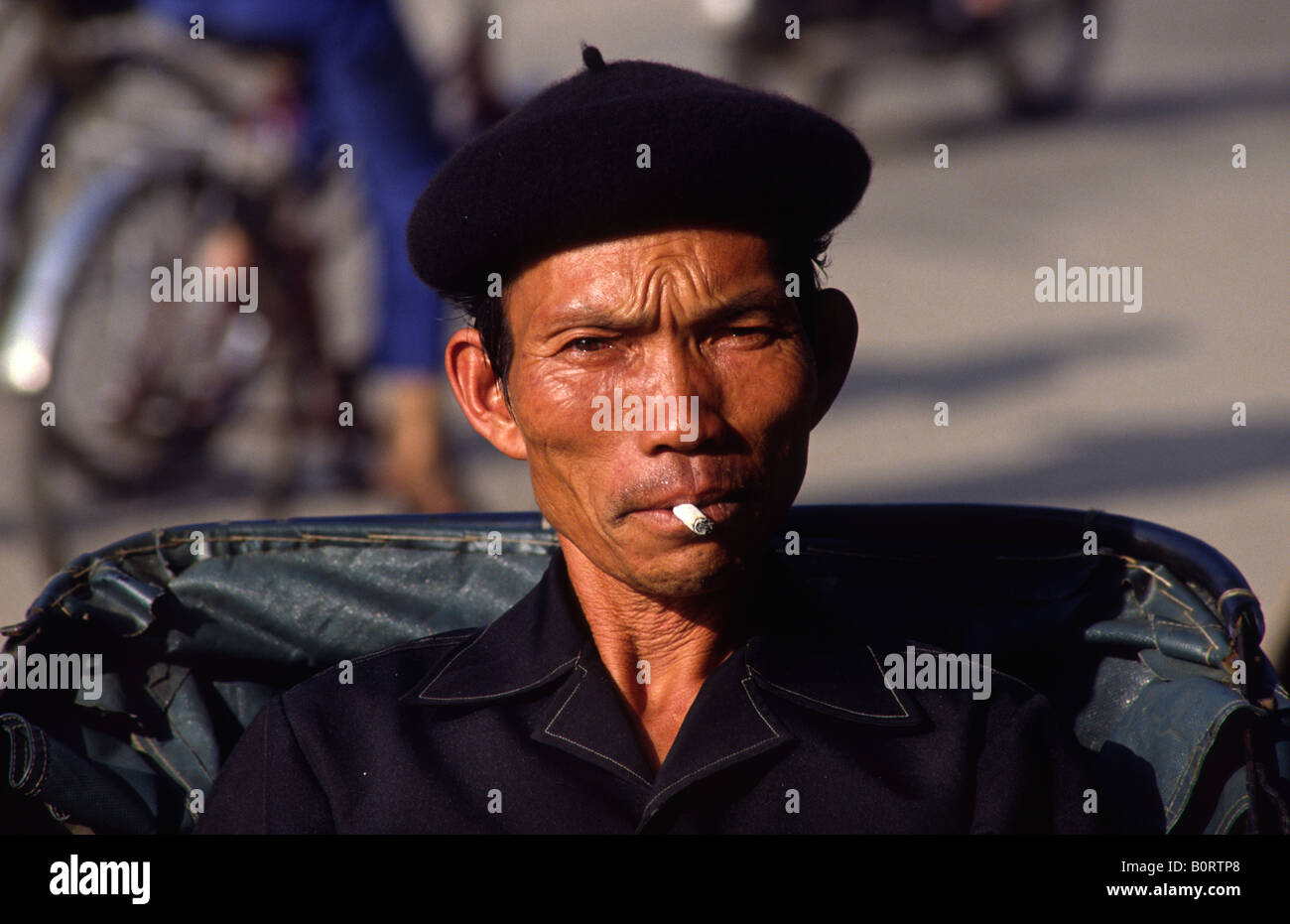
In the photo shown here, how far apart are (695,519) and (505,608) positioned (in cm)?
69

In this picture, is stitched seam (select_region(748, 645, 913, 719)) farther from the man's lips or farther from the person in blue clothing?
the person in blue clothing

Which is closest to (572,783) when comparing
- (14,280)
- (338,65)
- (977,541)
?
(977,541)

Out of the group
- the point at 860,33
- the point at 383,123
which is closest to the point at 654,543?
the point at 383,123

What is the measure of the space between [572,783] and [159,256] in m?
3.41

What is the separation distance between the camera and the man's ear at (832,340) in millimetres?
1994

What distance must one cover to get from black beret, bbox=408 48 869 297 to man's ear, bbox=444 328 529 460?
119 mm

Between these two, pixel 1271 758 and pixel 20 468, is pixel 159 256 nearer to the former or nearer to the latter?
pixel 20 468

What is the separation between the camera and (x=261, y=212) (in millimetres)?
5043

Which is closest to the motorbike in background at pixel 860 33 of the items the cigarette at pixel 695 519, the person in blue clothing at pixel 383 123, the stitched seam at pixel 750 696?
the person in blue clothing at pixel 383 123

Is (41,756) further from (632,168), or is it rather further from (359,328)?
(359,328)

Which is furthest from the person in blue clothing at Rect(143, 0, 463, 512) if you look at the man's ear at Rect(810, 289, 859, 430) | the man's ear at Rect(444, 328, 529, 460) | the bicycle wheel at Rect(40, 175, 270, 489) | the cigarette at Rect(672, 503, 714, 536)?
the cigarette at Rect(672, 503, 714, 536)

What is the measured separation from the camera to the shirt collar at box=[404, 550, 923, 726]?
1.95 metres

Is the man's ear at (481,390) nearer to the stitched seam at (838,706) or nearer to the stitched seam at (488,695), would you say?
the stitched seam at (488,695)

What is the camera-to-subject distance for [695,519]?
5.82ft
